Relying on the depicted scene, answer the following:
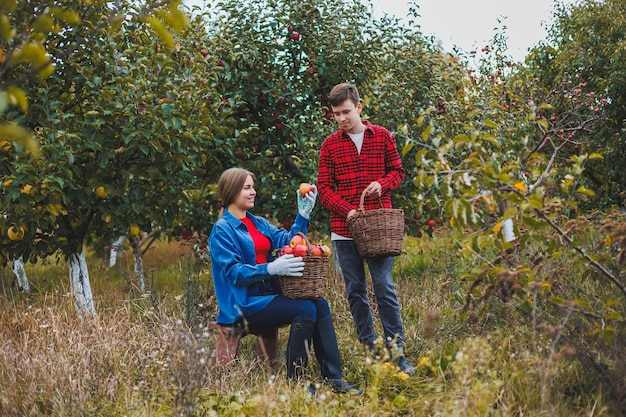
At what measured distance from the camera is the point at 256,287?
4109 mm

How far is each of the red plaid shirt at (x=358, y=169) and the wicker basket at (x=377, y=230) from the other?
24 centimetres

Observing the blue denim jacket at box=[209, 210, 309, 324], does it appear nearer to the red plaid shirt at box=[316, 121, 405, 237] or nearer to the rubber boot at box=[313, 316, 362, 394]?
the rubber boot at box=[313, 316, 362, 394]

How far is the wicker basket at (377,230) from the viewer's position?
3988mm

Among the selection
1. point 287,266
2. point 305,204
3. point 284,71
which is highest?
point 284,71

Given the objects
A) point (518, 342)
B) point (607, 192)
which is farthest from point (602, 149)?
point (518, 342)

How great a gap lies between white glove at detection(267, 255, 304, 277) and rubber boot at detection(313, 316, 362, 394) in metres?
0.38

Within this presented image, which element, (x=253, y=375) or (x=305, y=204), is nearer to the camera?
(x=253, y=375)

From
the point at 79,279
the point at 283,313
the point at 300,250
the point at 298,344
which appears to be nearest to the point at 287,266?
the point at 300,250

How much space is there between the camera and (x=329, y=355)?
13.2ft

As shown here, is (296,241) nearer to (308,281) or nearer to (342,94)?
(308,281)

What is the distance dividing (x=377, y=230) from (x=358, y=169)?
51cm

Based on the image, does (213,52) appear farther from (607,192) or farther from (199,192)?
(607,192)

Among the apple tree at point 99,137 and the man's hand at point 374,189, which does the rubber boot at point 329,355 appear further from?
the apple tree at point 99,137

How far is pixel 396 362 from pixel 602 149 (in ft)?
24.0
